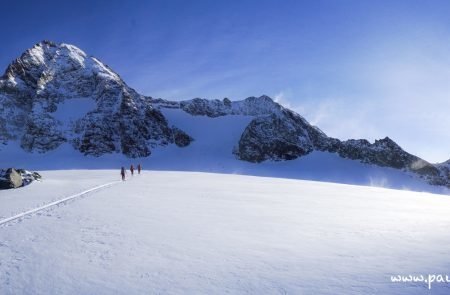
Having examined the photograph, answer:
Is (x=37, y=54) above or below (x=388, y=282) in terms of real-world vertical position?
above

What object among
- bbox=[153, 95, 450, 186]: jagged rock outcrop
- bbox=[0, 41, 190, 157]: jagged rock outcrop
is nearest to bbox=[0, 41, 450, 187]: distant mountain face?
bbox=[0, 41, 190, 157]: jagged rock outcrop

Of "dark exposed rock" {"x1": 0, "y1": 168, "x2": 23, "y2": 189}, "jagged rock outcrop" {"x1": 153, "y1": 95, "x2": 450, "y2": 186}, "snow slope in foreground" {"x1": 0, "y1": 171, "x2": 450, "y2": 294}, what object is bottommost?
Answer: "snow slope in foreground" {"x1": 0, "y1": 171, "x2": 450, "y2": 294}

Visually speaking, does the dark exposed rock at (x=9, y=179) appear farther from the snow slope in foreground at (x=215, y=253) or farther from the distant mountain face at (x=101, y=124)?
the distant mountain face at (x=101, y=124)

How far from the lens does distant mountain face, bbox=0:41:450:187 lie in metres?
96.5

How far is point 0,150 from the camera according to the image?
289 feet

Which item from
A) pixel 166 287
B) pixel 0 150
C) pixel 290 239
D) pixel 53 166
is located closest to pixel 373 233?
pixel 290 239

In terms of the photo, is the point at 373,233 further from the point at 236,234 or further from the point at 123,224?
the point at 123,224

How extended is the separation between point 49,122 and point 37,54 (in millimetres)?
30025

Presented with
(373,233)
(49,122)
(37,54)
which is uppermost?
(37,54)

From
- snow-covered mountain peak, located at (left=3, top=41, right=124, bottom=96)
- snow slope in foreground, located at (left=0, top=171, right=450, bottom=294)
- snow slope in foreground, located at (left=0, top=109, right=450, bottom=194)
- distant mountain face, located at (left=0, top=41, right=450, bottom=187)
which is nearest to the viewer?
snow slope in foreground, located at (left=0, top=171, right=450, bottom=294)

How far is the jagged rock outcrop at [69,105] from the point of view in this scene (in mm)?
95500

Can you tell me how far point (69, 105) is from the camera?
345 ft

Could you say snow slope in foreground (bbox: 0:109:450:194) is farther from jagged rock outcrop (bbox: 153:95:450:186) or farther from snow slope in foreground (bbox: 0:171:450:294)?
snow slope in foreground (bbox: 0:171:450:294)

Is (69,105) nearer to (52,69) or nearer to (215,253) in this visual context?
(52,69)
